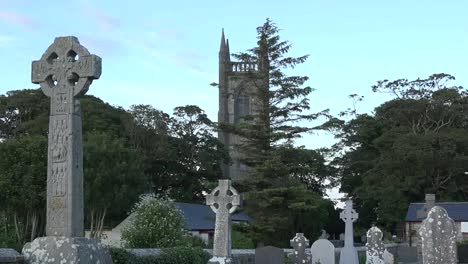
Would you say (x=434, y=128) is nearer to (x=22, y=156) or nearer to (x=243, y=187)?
(x=243, y=187)

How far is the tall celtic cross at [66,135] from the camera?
8.40 m

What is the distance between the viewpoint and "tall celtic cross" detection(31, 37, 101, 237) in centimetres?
840

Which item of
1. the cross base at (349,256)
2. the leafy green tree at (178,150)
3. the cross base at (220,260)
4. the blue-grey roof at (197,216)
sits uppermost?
the leafy green tree at (178,150)

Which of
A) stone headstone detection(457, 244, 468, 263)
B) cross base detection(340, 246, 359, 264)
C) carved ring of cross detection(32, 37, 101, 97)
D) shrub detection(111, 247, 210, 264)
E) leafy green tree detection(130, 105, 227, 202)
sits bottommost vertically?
stone headstone detection(457, 244, 468, 263)

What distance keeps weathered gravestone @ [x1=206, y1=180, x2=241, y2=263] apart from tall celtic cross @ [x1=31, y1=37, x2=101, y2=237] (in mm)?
8375

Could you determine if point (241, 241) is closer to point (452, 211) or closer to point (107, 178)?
point (107, 178)

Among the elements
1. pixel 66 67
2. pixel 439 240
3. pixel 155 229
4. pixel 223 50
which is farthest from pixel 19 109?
pixel 439 240

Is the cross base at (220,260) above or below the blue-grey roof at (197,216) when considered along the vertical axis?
below

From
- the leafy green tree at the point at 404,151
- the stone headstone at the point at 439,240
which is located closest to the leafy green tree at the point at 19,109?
the leafy green tree at the point at 404,151

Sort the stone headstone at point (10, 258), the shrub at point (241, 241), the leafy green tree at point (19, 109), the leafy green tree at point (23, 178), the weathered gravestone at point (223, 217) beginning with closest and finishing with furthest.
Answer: the stone headstone at point (10, 258), the weathered gravestone at point (223, 217), the shrub at point (241, 241), the leafy green tree at point (23, 178), the leafy green tree at point (19, 109)

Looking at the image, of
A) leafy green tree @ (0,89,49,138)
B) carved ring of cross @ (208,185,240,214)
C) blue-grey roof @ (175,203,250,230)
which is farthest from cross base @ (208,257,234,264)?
leafy green tree @ (0,89,49,138)

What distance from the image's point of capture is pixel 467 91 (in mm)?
64938

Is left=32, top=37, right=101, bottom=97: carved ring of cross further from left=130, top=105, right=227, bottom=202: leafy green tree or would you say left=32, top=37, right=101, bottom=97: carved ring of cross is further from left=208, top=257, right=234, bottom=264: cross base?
left=130, top=105, right=227, bottom=202: leafy green tree

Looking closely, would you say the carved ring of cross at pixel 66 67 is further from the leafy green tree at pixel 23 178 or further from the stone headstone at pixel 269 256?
the leafy green tree at pixel 23 178
